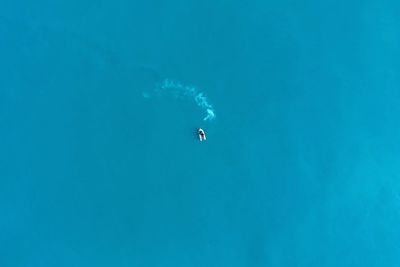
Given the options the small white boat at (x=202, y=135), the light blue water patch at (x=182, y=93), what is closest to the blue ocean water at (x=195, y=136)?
the light blue water patch at (x=182, y=93)

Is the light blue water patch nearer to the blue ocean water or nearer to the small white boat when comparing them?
the blue ocean water

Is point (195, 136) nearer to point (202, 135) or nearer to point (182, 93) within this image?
point (202, 135)

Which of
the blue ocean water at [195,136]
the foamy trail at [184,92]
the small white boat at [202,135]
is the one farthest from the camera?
the foamy trail at [184,92]

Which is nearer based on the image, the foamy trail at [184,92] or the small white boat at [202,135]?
the small white boat at [202,135]

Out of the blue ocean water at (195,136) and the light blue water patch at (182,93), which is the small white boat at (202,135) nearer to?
the blue ocean water at (195,136)

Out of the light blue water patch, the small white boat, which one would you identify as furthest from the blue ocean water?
the small white boat

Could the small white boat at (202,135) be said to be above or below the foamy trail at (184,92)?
below
